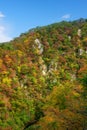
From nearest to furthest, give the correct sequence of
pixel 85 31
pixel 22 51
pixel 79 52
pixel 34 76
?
pixel 34 76 < pixel 22 51 < pixel 79 52 < pixel 85 31

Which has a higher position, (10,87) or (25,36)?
(25,36)

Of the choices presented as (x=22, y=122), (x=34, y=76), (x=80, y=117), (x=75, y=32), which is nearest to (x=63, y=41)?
(x=75, y=32)

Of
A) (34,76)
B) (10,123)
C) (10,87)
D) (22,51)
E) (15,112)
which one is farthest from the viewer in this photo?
(22,51)

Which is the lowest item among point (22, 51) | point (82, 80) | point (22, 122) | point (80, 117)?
point (22, 122)

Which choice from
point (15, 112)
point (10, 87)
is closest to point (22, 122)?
point (15, 112)

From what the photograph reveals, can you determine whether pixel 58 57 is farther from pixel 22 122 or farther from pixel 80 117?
pixel 80 117

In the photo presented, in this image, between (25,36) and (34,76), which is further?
(25,36)
